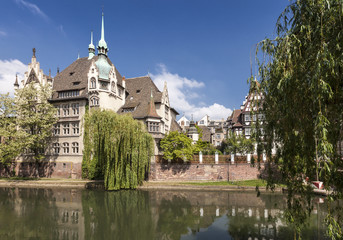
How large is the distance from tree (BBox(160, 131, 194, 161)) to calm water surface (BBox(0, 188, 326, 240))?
6238 mm

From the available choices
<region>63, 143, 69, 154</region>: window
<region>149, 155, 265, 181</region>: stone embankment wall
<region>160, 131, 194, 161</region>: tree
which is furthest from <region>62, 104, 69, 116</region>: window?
<region>160, 131, 194, 161</region>: tree

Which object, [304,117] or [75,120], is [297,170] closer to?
[304,117]

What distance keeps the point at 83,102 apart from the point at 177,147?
53.0 feet

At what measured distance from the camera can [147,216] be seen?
17109 mm

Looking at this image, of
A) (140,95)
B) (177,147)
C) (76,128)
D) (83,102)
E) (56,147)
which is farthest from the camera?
(140,95)

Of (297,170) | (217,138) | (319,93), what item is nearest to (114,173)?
(297,170)

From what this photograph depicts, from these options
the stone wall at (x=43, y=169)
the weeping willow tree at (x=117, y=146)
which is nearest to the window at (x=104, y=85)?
the weeping willow tree at (x=117, y=146)

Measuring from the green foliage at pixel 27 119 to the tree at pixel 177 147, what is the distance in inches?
716

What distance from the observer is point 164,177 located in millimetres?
31859

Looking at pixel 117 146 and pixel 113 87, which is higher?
pixel 113 87

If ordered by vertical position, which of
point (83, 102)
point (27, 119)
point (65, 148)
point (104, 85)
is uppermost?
point (104, 85)

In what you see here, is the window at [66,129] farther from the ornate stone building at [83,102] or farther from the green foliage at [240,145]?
the green foliage at [240,145]

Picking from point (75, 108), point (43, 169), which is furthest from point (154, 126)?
point (43, 169)

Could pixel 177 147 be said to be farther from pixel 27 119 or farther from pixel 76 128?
pixel 27 119
